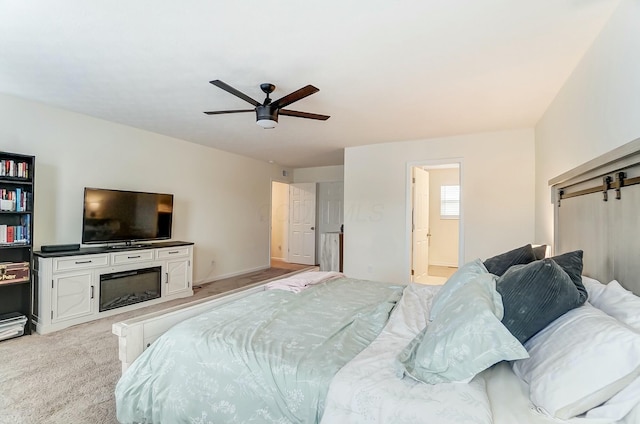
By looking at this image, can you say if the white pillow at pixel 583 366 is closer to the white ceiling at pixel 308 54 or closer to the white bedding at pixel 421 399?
the white bedding at pixel 421 399

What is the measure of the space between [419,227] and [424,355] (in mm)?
4251

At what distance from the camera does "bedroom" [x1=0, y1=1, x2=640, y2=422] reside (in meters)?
1.94

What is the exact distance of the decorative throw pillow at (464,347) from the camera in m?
1.13

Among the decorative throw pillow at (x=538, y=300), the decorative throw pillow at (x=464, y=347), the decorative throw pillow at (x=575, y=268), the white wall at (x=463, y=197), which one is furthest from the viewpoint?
the white wall at (x=463, y=197)

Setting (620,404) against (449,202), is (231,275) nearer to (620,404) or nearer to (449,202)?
(449,202)

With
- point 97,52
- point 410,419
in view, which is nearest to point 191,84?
point 97,52

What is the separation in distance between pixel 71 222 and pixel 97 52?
2.42m


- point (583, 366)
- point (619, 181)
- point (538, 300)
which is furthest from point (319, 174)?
point (583, 366)

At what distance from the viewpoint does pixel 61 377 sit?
237 centimetres

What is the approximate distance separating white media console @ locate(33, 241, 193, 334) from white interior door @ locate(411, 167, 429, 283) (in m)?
3.52

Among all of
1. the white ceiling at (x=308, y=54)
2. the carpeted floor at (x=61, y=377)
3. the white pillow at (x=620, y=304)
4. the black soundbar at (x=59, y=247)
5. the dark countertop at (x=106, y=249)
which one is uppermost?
the white ceiling at (x=308, y=54)

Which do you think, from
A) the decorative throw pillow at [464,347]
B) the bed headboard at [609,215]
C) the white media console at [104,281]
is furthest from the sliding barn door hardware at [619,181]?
the white media console at [104,281]

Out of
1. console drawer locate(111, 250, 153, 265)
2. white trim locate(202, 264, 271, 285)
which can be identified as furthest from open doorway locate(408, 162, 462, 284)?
console drawer locate(111, 250, 153, 265)

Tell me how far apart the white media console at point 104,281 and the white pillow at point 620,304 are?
4.40 m
